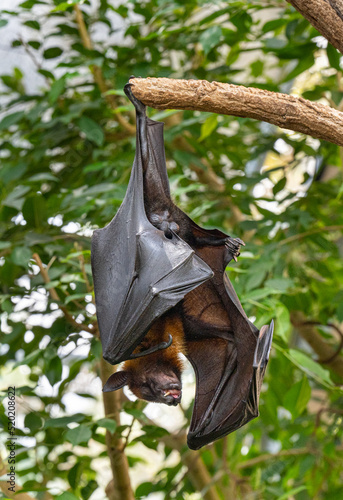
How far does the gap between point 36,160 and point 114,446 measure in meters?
1.75

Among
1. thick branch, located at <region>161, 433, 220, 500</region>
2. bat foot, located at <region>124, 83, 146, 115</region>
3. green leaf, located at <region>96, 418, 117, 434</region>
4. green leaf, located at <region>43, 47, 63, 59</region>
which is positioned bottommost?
thick branch, located at <region>161, 433, 220, 500</region>

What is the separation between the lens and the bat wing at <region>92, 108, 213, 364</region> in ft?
6.98

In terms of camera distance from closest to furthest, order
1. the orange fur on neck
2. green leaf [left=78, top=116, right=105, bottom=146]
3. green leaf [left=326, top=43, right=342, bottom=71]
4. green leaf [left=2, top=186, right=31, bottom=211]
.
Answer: the orange fur on neck → green leaf [left=2, top=186, right=31, bottom=211] → green leaf [left=326, top=43, right=342, bottom=71] → green leaf [left=78, top=116, right=105, bottom=146]

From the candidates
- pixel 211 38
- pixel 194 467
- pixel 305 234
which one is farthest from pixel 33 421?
pixel 211 38

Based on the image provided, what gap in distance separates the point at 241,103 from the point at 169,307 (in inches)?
30.0

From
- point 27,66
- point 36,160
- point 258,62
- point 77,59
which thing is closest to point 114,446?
point 36,160

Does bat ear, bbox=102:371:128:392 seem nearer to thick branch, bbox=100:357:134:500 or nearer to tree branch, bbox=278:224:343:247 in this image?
thick branch, bbox=100:357:134:500

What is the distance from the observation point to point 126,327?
2.13m

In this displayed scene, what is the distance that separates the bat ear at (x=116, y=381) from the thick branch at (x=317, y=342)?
1.98m

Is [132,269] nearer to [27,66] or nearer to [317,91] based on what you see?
[317,91]

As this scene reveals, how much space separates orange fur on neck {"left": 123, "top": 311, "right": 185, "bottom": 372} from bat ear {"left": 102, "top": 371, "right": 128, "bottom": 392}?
0.14 metres

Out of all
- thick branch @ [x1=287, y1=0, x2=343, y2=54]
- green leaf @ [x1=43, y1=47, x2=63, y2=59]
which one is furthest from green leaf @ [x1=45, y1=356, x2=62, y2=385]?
green leaf @ [x1=43, y1=47, x2=63, y2=59]

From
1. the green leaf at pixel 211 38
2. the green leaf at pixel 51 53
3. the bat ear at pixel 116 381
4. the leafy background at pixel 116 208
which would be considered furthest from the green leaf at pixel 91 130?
the bat ear at pixel 116 381

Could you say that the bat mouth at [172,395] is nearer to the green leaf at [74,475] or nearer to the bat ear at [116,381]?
the bat ear at [116,381]
